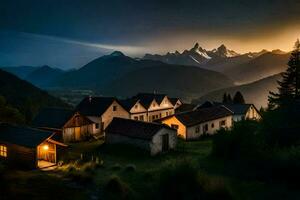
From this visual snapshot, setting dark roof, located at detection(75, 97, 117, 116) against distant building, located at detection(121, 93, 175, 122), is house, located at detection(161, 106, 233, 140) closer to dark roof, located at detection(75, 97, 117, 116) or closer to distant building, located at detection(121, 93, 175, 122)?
dark roof, located at detection(75, 97, 117, 116)

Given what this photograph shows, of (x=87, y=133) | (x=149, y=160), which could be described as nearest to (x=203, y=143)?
(x=149, y=160)

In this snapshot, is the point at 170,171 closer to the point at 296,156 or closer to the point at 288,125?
the point at 296,156

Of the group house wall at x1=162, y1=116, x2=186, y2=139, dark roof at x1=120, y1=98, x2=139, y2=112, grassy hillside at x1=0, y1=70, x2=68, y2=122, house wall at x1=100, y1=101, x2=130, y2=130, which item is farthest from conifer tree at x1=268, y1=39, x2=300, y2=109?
grassy hillside at x1=0, y1=70, x2=68, y2=122

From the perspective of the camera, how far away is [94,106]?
2190 inches

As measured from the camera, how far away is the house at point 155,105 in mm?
64075

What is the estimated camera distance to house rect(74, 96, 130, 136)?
52.7m

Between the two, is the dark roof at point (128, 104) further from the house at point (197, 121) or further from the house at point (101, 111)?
the house at point (197, 121)

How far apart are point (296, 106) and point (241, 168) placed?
33.2 feet

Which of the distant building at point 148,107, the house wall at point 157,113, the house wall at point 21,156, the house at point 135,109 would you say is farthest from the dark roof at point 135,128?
the house wall at point 157,113

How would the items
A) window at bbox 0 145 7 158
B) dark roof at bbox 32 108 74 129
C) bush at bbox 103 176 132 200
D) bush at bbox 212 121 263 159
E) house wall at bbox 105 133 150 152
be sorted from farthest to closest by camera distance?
dark roof at bbox 32 108 74 129 < house wall at bbox 105 133 150 152 < window at bbox 0 145 7 158 < bush at bbox 212 121 263 159 < bush at bbox 103 176 132 200

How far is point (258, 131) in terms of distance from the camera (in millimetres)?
26266

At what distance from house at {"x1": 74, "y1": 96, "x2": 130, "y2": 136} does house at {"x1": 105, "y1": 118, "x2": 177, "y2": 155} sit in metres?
9.81

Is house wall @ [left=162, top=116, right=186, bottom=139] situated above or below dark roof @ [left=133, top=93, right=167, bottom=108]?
below

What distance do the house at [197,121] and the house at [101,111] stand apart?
29.8 feet
